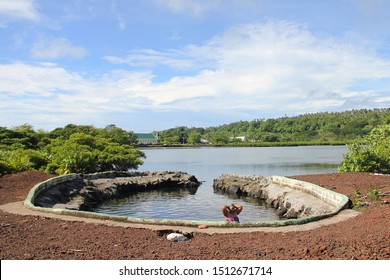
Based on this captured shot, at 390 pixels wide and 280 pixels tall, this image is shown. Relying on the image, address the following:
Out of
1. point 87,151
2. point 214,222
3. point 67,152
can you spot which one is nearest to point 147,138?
point 87,151

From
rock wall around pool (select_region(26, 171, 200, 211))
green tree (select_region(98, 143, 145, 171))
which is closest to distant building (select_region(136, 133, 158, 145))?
green tree (select_region(98, 143, 145, 171))

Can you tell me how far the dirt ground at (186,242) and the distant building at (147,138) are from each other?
394 ft

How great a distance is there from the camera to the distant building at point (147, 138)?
13150 centimetres

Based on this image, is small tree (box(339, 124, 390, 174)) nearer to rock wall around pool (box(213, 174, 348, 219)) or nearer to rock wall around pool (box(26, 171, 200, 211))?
rock wall around pool (box(213, 174, 348, 219))

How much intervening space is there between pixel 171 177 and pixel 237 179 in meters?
5.63

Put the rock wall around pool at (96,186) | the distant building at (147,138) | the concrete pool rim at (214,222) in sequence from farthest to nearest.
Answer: the distant building at (147,138), the rock wall around pool at (96,186), the concrete pool rim at (214,222)

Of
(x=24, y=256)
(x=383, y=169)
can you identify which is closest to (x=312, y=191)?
(x=383, y=169)

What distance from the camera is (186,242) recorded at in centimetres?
848

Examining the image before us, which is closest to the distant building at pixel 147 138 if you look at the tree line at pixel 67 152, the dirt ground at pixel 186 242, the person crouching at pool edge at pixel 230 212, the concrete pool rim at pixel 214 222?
the tree line at pixel 67 152

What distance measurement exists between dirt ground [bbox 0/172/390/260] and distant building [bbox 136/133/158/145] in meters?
120

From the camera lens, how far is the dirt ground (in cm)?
707

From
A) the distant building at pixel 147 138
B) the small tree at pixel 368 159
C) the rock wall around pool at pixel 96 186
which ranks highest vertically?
the distant building at pixel 147 138

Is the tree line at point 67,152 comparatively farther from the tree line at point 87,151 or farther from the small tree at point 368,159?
the small tree at point 368,159

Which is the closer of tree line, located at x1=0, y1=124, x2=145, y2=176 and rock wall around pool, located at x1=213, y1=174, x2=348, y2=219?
rock wall around pool, located at x1=213, y1=174, x2=348, y2=219
